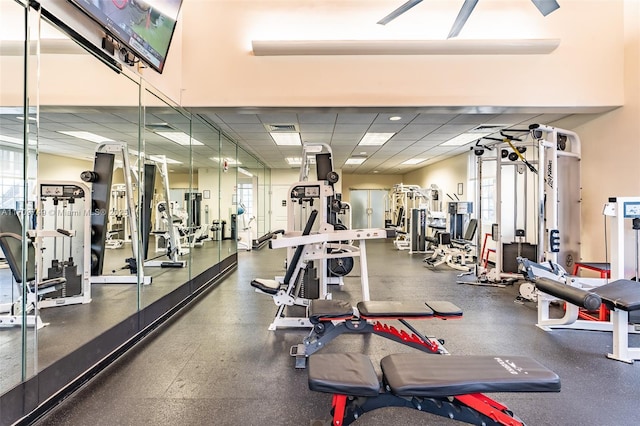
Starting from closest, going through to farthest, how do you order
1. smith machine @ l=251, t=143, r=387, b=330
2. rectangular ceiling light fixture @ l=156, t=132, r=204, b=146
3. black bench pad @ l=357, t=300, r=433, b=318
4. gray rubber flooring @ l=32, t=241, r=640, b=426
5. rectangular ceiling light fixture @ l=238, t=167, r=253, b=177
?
gray rubber flooring @ l=32, t=241, r=640, b=426 < black bench pad @ l=357, t=300, r=433, b=318 < smith machine @ l=251, t=143, r=387, b=330 < rectangular ceiling light fixture @ l=156, t=132, r=204, b=146 < rectangular ceiling light fixture @ l=238, t=167, r=253, b=177

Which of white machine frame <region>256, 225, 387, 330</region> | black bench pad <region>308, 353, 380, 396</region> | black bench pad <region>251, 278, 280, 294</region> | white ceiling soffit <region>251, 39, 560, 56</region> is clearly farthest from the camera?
white ceiling soffit <region>251, 39, 560, 56</region>

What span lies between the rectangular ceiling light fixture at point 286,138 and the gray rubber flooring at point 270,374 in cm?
323

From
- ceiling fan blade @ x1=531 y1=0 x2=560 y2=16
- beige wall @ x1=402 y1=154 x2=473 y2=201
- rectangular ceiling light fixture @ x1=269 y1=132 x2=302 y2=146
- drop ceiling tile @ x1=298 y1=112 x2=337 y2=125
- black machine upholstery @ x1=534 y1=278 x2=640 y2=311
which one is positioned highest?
ceiling fan blade @ x1=531 y1=0 x2=560 y2=16

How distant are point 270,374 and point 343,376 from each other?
0.98m

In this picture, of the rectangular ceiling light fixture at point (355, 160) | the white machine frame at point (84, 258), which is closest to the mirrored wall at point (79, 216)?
the white machine frame at point (84, 258)

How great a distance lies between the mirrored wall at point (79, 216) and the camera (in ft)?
5.92

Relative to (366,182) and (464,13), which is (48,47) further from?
(366,182)

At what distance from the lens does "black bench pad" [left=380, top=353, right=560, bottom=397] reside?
129 centimetres

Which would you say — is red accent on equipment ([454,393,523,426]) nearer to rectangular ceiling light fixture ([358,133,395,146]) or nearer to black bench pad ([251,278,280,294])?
black bench pad ([251,278,280,294])

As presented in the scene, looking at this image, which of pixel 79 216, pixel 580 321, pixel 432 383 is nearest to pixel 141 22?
pixel 79 216

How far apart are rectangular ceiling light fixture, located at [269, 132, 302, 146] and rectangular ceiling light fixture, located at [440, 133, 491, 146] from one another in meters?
3.04

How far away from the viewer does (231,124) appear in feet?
16.6

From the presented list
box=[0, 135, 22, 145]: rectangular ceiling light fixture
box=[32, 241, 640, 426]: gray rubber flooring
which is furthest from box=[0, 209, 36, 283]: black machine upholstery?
box=[32, 241, 640, 426]: gray rubber flooring

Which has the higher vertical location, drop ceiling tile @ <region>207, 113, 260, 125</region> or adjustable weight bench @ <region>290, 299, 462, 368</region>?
drop ceiling tile @ <region>207, 113, 260, 125</region>
